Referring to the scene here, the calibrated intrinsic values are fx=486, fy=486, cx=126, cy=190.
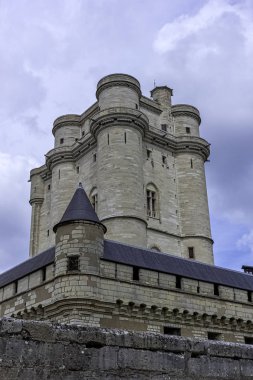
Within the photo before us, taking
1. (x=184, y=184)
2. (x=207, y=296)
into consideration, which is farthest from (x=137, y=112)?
(x=207, y=296)

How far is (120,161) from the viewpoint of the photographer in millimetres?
29031

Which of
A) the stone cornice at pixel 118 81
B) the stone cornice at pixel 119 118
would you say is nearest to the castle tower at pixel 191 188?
the stone cornice at pixel 119 118

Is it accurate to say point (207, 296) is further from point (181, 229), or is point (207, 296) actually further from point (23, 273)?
point (181, 229)

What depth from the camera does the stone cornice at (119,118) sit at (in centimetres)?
2995

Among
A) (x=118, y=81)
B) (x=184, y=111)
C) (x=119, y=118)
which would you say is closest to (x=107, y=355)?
(x=119, y=118)

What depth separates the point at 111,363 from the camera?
4918mm

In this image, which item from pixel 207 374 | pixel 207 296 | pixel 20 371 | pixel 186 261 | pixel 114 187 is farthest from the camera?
pixel 114 187

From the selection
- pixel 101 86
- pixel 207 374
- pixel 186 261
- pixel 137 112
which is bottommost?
pixel 207 374

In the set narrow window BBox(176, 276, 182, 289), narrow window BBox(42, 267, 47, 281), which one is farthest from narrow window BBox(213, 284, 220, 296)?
narrow window BBox(42, 267, 47, 281)

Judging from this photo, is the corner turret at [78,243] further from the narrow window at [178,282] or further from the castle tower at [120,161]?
the castle tower at [120,161]

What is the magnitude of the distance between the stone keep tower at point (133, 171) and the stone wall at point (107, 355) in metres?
21.0

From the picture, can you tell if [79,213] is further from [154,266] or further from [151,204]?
[151,204]

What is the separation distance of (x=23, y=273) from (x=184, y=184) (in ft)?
54.6

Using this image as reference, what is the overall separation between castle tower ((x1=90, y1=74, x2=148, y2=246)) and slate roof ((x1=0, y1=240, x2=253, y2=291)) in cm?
681
